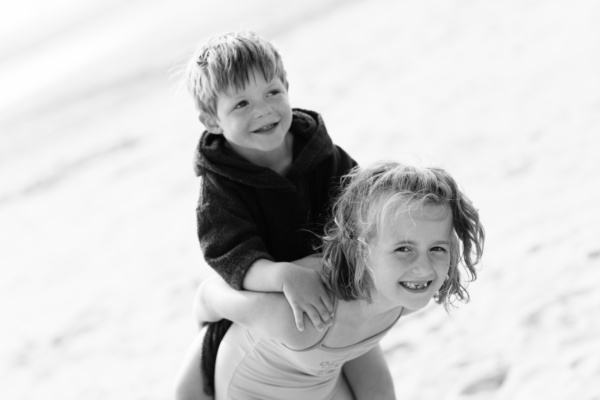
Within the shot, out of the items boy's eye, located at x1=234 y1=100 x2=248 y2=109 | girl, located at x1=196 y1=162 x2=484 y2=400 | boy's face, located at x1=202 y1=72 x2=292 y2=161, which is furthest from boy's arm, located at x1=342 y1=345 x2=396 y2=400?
boy's eye, located at x1=234 y1=100 x2=248 y2=109

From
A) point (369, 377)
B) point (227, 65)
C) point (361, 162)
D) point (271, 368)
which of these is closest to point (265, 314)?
point (271, 368)

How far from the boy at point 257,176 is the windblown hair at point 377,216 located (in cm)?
6

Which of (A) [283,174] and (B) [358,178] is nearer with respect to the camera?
(B) [358,178]

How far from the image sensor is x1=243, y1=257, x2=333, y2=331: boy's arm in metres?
1.80

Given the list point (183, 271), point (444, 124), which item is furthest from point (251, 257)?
point (444, 124)

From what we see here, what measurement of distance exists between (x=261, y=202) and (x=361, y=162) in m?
2.74

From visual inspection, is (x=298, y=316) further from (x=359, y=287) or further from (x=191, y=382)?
(x=191, y=382)


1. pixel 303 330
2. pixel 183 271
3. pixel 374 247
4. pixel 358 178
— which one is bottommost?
pixel 183 271

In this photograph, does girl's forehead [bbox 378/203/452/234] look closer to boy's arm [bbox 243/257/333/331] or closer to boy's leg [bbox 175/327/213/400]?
boy's arm [bbox 243/257/333/331]

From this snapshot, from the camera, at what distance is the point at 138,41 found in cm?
856

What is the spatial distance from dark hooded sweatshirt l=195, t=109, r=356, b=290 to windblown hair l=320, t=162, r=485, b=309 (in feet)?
0.33

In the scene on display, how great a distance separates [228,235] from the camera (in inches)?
73.6

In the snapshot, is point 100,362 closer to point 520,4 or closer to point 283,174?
point 283,174

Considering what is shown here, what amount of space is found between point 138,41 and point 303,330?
7.20 m
